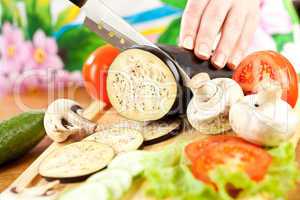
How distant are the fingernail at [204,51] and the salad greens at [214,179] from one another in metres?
0.63

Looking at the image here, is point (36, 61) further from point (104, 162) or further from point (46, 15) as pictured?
point (104, 162)

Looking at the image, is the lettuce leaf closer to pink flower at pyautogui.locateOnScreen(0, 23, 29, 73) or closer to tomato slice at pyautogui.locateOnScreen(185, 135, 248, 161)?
tomato slice at pyautogui.locateOnScreen(185, 135, 248, 161)

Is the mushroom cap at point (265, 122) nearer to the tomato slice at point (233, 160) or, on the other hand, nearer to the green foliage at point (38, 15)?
the tomato slice at point (233, 160)

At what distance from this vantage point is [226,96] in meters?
2.33

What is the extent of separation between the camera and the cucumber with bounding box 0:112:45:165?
2.35m

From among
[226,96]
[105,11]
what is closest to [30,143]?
[105,11]

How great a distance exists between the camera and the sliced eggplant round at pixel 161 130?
7.80ft

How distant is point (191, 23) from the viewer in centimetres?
262

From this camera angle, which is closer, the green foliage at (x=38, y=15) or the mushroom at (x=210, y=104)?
the mushroom at (x=210, y=104)

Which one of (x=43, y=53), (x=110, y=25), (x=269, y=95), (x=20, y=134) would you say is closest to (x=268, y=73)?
(x=269, y=95)

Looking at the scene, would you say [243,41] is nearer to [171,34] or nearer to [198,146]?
[171,34]

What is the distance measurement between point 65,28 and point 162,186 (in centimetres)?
172

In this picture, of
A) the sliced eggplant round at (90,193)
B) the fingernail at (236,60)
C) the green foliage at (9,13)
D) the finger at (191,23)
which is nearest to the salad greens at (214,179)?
the sliced eggplant round at (90,193)

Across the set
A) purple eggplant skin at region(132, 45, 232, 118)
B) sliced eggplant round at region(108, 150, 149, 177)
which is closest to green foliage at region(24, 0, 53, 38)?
purple eggplant skin at region(132, 45, 232, 118)
